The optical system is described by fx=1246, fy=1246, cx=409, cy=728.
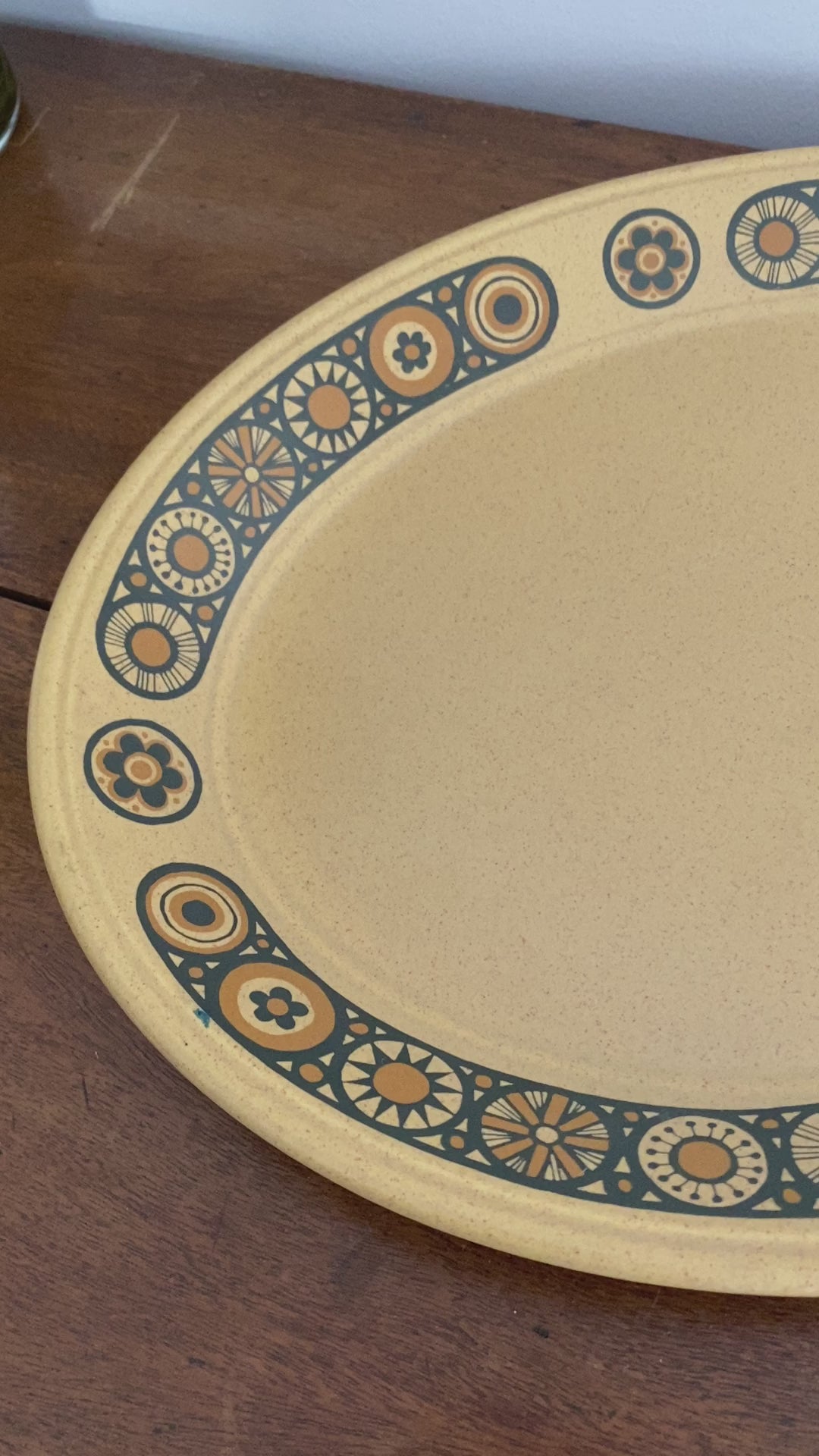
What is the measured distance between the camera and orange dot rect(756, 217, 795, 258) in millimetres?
612

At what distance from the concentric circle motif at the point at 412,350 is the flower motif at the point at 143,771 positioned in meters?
0.22

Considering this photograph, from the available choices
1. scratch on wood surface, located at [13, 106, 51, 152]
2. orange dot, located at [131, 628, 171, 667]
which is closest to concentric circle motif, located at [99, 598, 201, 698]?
orange dot, located at [131, 628, 171, 667]

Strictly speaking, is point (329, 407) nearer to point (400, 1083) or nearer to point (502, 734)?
point (502, 734)

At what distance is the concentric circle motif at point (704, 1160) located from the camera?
40 cm

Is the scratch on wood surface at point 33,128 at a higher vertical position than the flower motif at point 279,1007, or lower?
higher

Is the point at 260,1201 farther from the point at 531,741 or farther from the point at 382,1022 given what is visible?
the point at 531,741

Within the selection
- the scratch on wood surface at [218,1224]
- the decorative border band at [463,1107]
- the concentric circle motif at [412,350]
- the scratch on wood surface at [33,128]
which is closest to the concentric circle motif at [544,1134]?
the decorative border band at [463,1107]

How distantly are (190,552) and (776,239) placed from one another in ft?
1.07

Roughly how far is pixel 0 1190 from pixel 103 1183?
4cm

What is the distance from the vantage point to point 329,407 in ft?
1.99

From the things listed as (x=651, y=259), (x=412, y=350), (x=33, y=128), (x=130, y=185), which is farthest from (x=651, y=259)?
(x=33, y=128)

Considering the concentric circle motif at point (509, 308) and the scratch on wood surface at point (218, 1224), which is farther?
the concentric circle motif at point (509, 308)

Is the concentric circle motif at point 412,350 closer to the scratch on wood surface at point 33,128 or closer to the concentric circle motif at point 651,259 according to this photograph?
the concentric circle motif at point 651,259

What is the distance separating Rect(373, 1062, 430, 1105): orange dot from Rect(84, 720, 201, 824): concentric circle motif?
0.14 metres
